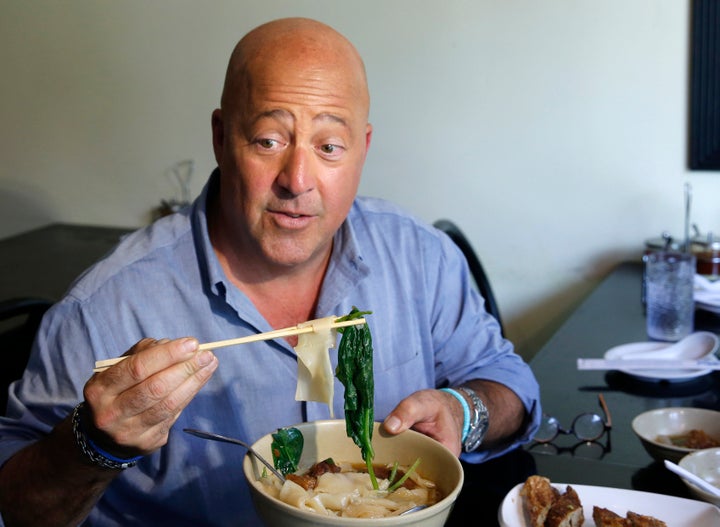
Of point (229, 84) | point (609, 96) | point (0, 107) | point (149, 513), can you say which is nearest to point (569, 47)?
point (609, 96)

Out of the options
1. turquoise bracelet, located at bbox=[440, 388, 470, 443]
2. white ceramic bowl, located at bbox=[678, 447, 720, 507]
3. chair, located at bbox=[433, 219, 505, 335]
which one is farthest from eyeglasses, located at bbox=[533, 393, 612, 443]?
chair, located at bbox=[433, 219, 505, 335]

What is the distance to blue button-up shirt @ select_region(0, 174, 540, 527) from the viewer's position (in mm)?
1526

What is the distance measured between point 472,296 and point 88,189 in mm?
2618

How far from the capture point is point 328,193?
1.59 m

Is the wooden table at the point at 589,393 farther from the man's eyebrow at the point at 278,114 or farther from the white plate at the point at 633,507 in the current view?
the man's eyebrow at the point at 278,114

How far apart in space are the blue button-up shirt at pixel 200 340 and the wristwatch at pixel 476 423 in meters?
0.06

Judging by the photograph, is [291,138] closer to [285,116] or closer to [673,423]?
[285,116]

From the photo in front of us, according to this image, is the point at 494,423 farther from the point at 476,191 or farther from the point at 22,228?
the point at 22,228

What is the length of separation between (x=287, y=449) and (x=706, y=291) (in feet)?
5.73

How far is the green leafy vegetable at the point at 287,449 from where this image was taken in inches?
45.4

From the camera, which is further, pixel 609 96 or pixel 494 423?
pixel 609 96

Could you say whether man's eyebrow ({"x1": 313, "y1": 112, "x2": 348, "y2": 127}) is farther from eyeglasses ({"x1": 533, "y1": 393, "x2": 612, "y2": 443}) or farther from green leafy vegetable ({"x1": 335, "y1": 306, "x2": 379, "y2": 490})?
eyeglasses ({"x1": 533, "y1": 393, "x2": 612, "y2": 443})

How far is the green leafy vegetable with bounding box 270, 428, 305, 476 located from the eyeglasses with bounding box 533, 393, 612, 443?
1.98 ft

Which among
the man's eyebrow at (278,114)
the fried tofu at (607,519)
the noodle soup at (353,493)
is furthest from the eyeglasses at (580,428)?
the man's eyebrow at (278,114)
